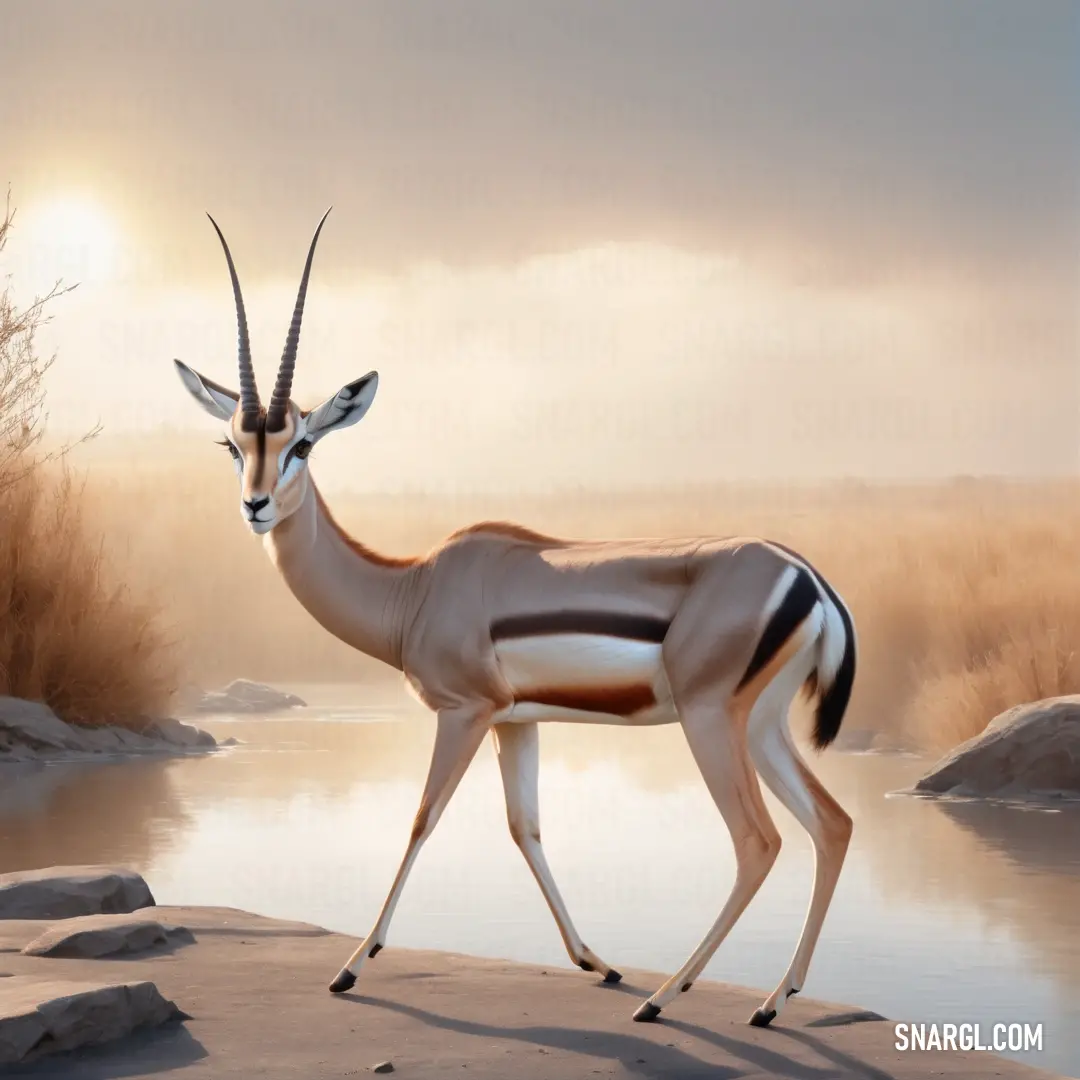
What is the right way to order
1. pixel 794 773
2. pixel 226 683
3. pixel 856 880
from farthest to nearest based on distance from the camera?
pixel 226 683, pixel 856 880, pixel 794 773

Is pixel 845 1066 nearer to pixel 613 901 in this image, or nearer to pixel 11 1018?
pixel 11 1018

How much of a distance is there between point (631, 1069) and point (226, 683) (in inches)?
655

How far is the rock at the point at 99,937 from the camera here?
20.1 feet

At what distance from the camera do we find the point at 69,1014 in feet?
16.3

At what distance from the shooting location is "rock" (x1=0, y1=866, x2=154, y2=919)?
688 centimetres

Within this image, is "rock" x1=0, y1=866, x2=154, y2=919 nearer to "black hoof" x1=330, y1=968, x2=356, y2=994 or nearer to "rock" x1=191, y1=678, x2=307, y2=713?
"black hoof" x1=330, y1=968, x2=356, y2=994

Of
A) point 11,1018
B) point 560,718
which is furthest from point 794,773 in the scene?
point 11,1018

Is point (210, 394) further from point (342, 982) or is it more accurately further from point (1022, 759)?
point (1022, 759)

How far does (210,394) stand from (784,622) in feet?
7.56

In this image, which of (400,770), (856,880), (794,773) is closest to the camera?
(794,773)

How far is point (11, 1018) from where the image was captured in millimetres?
4828

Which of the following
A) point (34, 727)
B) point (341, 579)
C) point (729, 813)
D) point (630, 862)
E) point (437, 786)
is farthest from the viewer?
point (34, 727)

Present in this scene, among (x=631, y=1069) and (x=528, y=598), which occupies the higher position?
(x=528, y=598)

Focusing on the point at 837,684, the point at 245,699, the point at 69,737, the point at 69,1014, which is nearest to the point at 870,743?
the point at 69,737
